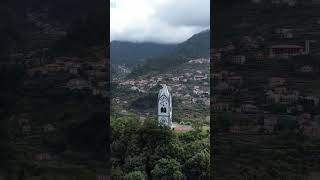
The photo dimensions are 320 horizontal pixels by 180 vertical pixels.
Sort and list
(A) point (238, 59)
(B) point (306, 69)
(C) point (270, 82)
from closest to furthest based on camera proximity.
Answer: (B) point (306, 69), (C) point (270, 82), (A) point (238, 59)

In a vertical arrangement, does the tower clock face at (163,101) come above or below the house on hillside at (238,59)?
below

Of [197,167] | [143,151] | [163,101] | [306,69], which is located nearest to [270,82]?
[306,69]

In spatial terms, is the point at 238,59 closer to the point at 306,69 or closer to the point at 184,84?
the point at 306,69

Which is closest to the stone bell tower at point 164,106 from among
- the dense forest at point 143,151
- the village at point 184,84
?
the village at point 184,84

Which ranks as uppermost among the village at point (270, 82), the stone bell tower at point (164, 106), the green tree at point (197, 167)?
the village at point (270, 82)

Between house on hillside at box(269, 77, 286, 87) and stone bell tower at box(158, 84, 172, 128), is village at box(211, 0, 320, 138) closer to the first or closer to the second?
house on hillside at box(269, 77, 286, 87)

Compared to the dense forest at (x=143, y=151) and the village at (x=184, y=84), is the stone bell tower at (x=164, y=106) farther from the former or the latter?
the dense forest at (x=143, y=151)

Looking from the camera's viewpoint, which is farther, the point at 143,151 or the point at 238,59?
the point at 143,151

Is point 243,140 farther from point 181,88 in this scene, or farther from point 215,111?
point 181,88

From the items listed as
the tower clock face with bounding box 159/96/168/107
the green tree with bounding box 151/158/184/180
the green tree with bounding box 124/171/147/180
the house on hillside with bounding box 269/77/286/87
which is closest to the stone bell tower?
the tower clock face with bounding box 159/96/168/107
